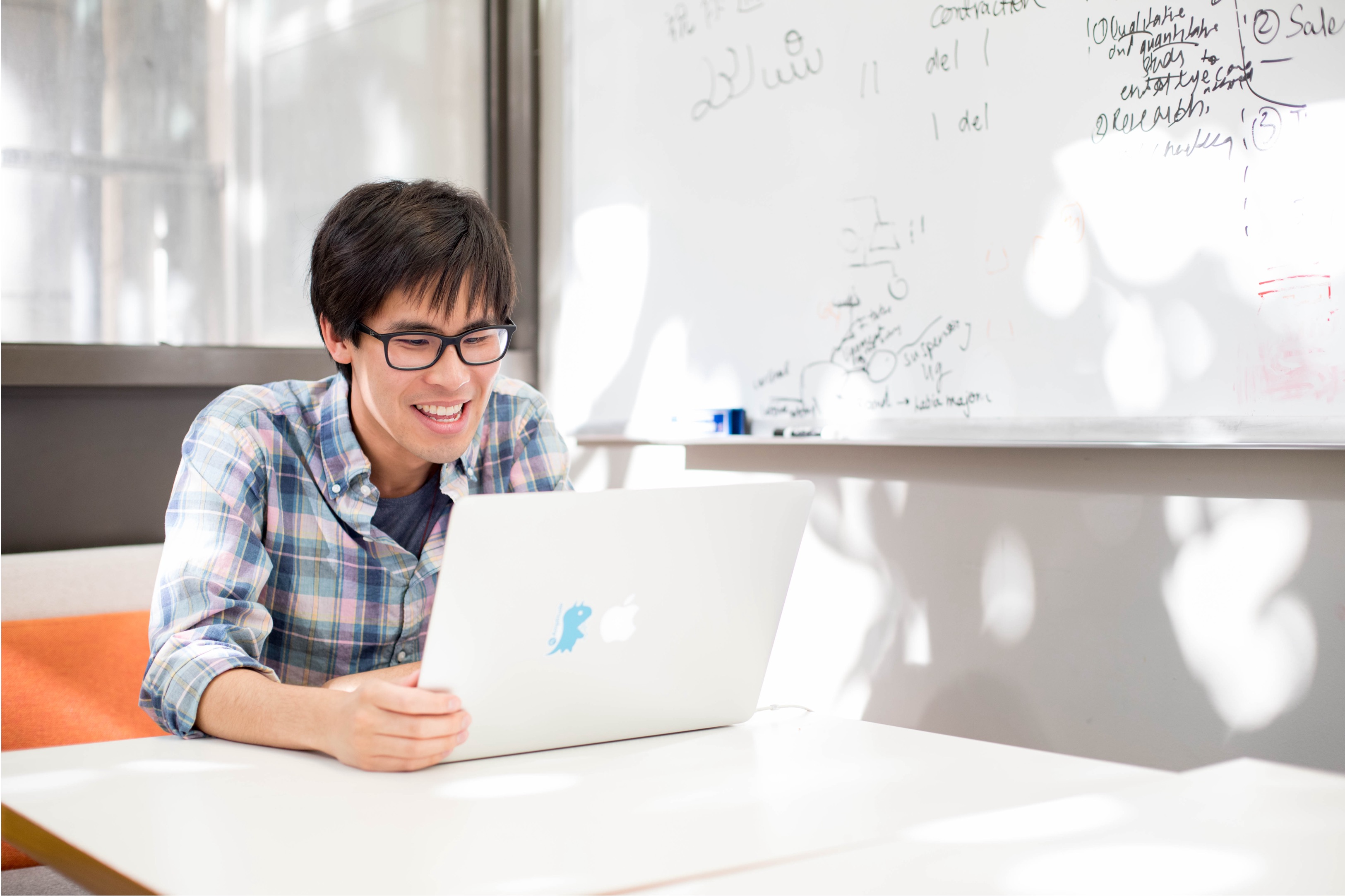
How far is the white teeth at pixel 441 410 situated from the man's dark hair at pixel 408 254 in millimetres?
122

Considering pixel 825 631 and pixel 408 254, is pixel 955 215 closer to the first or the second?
pixel 825 631

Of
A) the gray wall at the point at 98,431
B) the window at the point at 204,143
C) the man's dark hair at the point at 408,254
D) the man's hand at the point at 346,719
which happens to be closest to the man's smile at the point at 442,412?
the man's dark hair at the point at 408,254

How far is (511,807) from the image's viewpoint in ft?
3.15

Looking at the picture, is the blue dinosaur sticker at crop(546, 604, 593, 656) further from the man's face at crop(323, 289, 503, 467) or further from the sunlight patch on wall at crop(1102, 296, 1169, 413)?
the sunlight patch on wall at crop(1102, 296, 1169, 413)

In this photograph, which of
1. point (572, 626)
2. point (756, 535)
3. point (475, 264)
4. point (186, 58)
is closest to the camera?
point (572, 626)

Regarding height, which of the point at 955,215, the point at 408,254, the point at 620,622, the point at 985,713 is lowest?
the point at 985,713

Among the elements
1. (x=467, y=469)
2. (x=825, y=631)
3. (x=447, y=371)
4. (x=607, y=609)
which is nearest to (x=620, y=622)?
(x=607, y=609)

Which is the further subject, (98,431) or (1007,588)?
(98,431)

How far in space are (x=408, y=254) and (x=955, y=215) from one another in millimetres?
1040

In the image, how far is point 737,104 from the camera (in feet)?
8.13

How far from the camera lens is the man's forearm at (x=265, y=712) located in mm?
1113

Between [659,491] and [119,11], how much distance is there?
2.08m

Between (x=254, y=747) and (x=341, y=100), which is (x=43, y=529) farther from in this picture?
(x=254, y=747)

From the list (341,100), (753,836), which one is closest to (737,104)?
(341,100)
